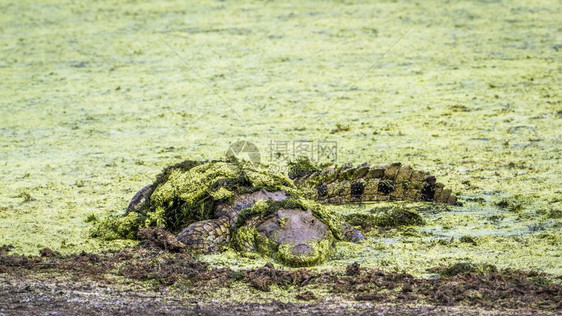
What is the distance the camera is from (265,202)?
5.08 meters

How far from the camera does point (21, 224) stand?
18.3ft

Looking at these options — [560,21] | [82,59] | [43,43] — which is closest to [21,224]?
[82,59]

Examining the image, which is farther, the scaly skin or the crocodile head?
the scaly skin

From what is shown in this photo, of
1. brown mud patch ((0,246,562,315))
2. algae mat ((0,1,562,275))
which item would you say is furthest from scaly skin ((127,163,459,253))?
brown mud patch ((0,246,562,315))

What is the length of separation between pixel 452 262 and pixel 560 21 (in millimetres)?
8556

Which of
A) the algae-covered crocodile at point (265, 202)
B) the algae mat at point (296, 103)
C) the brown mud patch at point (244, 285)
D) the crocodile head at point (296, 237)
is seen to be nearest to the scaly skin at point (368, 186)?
the algae-covered crocodile at point (265, 202)

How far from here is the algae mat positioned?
5539 mm

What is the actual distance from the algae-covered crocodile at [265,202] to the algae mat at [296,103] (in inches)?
10.2

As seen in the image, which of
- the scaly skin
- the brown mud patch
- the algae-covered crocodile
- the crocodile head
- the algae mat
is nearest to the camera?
the brown mud patch

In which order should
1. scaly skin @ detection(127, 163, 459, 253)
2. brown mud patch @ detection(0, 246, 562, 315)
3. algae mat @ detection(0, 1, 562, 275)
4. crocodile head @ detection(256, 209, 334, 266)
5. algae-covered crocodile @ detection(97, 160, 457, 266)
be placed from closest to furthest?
brown mud patch @ detection(0, 246, 562, 315), crocodile head @ detection(256, 209, 334, 266), algae-covered crocodile @ detection(97, 160, 457, 266), algae mat @ detection(0, 1, 562, 275), scaly skin @ detection(127, 163, 459, 253)

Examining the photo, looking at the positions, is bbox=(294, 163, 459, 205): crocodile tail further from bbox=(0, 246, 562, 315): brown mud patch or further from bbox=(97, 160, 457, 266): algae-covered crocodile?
bbox=(0, 246, 562, 315): brown mud patch

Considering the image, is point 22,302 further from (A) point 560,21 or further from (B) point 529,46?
(A) point 560,21

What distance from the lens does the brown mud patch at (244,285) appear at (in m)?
3.77

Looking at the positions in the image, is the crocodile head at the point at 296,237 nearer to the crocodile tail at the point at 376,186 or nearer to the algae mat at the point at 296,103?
the algae mat at the point at 296,103
